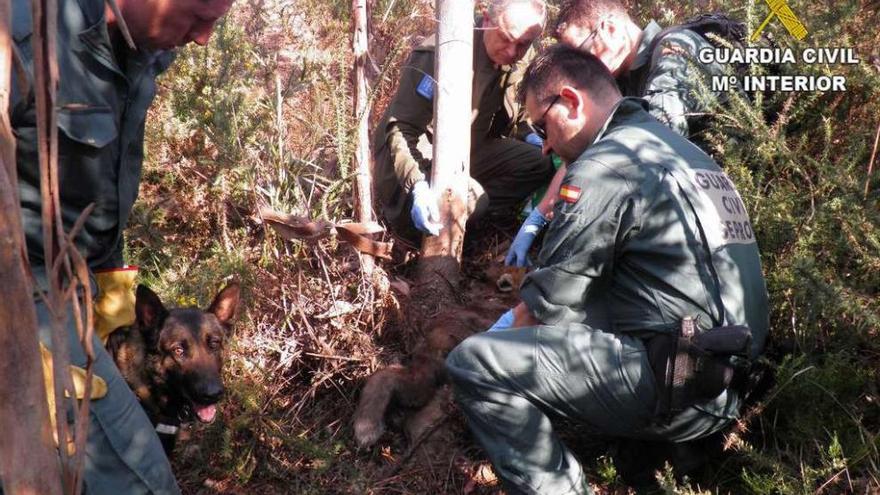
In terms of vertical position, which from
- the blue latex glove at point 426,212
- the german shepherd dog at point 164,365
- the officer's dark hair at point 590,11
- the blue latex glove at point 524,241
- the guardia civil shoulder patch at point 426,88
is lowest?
the german shepherd dog at point 164,365

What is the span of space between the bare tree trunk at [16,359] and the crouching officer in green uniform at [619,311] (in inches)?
80.4

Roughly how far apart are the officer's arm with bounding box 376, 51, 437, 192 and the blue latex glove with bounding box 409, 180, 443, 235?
0.47 metres

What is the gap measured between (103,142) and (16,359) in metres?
1.35

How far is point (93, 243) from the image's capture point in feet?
9.05

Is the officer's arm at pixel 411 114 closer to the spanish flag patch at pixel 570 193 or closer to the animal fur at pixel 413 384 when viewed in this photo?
the animal fur at pixel 413 384

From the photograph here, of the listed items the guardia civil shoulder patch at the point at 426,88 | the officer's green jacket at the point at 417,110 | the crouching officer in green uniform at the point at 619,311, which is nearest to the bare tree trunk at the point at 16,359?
the crouching officer in green uniform at the point at 619,311

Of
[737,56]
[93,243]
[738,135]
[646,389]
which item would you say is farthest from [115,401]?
[737,56]

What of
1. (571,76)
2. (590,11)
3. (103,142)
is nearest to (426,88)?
(590,11)

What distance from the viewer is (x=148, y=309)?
135 inches

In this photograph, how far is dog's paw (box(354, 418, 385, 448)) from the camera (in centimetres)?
393

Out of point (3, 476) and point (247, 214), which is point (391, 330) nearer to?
point (247, 214)

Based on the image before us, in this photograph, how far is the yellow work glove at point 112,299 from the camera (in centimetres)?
301

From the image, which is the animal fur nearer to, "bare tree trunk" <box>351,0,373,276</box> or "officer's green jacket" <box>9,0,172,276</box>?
"bare tree trunk" <box>351,0,373,276</box>

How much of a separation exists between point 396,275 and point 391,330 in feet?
1.76
